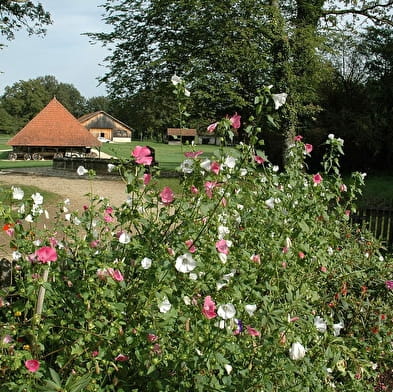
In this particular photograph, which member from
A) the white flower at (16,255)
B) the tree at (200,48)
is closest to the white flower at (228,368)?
the white flower at (16,255)

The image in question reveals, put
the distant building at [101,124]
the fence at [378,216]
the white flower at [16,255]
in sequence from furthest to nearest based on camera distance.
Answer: the distant building at [101,124] < the fence at [378,216] < the white flower at [16,255]

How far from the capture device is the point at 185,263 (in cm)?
170

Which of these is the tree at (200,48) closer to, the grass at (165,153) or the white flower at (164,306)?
the grass at (165,153)

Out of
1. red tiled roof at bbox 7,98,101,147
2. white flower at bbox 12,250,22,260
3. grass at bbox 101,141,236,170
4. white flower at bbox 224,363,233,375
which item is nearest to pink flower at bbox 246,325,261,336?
white flower at bbox 224,363,233,375

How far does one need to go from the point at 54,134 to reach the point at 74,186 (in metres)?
22.4

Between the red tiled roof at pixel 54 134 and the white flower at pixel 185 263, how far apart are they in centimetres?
3622

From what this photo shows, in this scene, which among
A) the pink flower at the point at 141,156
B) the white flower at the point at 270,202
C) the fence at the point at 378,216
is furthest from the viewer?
the fence at the point at 378,216

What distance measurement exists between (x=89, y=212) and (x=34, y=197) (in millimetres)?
340

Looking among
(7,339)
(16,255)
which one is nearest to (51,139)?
(16,255)

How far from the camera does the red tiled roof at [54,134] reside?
3736 cm

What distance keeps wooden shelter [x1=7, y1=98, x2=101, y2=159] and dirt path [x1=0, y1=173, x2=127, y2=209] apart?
16151 millimetres

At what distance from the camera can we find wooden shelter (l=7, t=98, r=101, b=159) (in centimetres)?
3728

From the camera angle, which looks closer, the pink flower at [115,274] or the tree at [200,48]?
the pink flower at [115,274]

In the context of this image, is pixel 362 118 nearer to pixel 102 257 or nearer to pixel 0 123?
pixel 102 257
